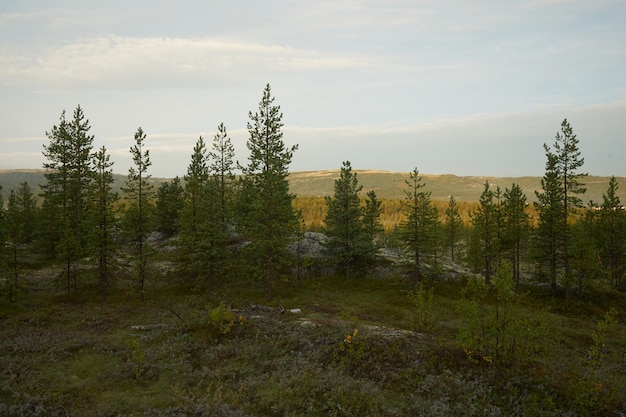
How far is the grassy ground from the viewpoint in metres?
11.9

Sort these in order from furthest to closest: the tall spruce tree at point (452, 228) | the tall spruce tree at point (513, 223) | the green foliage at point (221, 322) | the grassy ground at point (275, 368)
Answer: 1. the tall spruce tree at point (452, 228)
2. the tall spruce tree at point (513, 223)
3. the green foliage at point (221, 322)
4. the grassy ground at point (275, 368)

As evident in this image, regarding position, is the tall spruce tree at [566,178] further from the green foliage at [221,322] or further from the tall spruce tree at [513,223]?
the green foliage at [221,322]

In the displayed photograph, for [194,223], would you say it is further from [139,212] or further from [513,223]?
[513,223]

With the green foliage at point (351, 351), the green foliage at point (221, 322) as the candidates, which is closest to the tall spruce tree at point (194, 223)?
the green foliage at point (221, 322)

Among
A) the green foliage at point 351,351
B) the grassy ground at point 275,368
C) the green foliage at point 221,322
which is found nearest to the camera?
the grassy ground at point 275,368

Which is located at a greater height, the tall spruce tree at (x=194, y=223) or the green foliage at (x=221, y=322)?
the tall spruce tree at (x=194, y=223)

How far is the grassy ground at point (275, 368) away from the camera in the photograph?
11.9m

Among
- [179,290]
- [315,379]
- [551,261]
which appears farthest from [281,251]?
[551,261]

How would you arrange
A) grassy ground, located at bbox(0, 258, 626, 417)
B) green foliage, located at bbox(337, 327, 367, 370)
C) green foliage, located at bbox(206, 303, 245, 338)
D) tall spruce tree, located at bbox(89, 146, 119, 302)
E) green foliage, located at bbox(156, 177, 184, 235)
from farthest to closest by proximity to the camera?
green foliage, located at bbox(156, 177, 184, 235)
tall spruce tree, located at bbox(89, 146, 119, 302)
green foliage, located at bbox(206, 303, 245, 338)
green foliage, located at bbox(337, 327, 367, 370)
grassy ground, located at bbox(0, 258, 626, 417)

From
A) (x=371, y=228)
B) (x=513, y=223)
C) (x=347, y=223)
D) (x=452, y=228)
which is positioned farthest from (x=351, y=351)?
(x=452, y=228)

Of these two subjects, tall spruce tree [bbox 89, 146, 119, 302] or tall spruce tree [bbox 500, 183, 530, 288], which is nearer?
tall spruce tree [bbox 89, 146, 119, 302]

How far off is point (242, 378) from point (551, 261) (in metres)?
34.0

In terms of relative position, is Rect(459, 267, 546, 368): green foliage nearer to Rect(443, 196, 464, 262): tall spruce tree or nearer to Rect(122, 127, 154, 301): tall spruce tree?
Rect(122, 127, 154, 301): tall spruce tree

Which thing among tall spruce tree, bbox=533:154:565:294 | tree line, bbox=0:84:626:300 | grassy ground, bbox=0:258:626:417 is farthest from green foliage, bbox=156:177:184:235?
tall spruce tree, bbox=533:154:565:294
